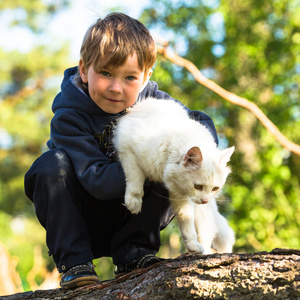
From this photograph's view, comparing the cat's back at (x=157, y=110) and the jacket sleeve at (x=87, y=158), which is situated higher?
the cat's back at (x=157, y=110)

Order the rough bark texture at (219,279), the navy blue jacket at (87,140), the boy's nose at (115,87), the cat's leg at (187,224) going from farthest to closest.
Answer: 1. the cat's leg at (187,224)
2. the boy's nose at (115,87)
3. the navy blue jacket at (87,140)
4. the rough bark texture at (219,279)

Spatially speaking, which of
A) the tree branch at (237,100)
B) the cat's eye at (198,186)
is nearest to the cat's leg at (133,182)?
the cat's eye at (198,186)

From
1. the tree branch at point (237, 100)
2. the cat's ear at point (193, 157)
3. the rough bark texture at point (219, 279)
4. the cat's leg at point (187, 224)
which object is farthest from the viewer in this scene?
the tree branch at point (237, 100)

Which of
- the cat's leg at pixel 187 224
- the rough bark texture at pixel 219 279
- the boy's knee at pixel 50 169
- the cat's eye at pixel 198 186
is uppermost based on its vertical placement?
the boy's knee at pixel 50 169

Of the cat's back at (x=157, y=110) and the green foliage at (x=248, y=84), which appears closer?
the cat's back at (x=157, y=110)

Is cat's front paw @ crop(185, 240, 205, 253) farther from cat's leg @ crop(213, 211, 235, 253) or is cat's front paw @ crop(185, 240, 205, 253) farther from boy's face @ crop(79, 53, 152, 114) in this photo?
boy's face @ crop(79, 53, 152, 114)

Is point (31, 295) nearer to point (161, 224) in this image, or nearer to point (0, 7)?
point (161, 224)

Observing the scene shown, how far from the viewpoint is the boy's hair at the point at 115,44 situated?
2.35 meters

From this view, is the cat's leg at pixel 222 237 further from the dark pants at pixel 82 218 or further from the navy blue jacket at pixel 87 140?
the navy blue jacket at pixel 87 140

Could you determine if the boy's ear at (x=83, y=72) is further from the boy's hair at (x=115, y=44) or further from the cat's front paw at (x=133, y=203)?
the cat's front paw at (x=133, y=203)

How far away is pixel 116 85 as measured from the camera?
2369 mm

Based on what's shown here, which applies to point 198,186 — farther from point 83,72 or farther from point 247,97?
point 247,97

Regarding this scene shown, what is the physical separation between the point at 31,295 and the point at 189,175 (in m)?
1.05

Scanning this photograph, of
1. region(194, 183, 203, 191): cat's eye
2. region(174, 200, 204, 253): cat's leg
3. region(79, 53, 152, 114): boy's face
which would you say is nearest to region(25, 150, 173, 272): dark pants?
region(174, 200, 204, 253): cat's leg
